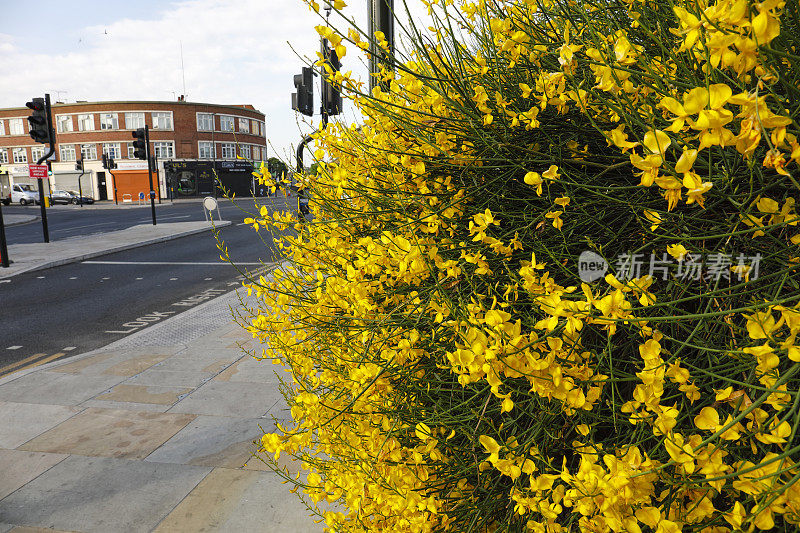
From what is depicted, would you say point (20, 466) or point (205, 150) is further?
point (205, 150)

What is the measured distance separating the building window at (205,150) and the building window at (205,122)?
160 cm

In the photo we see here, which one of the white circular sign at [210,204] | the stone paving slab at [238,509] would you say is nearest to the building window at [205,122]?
the white circular sign at [210,204]

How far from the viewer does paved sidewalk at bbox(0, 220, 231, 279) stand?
12102mm

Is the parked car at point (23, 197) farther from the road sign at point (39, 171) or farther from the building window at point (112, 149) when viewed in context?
the road sign at point (39, 171)

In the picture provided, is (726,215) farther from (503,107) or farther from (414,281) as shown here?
(414,281)

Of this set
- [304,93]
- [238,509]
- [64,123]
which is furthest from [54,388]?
[64,123]

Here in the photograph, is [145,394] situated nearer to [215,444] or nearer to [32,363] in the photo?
[215,444]

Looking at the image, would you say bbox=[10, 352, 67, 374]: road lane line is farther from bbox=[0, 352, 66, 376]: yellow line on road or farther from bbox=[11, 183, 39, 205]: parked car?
bbox=[11, 183, 39, 205]: parked car

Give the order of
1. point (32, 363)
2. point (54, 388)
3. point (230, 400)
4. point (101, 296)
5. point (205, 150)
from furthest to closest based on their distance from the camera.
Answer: point (205, 150) → point (101, 296) → point (32, 363) → point (54, 388) → point (230, 400)

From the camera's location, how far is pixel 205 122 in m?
55.2

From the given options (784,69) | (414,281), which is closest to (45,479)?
(414,281)

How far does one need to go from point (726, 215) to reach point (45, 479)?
422 cm

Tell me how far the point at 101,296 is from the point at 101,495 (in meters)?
7.17

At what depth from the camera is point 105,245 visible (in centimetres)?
1550
